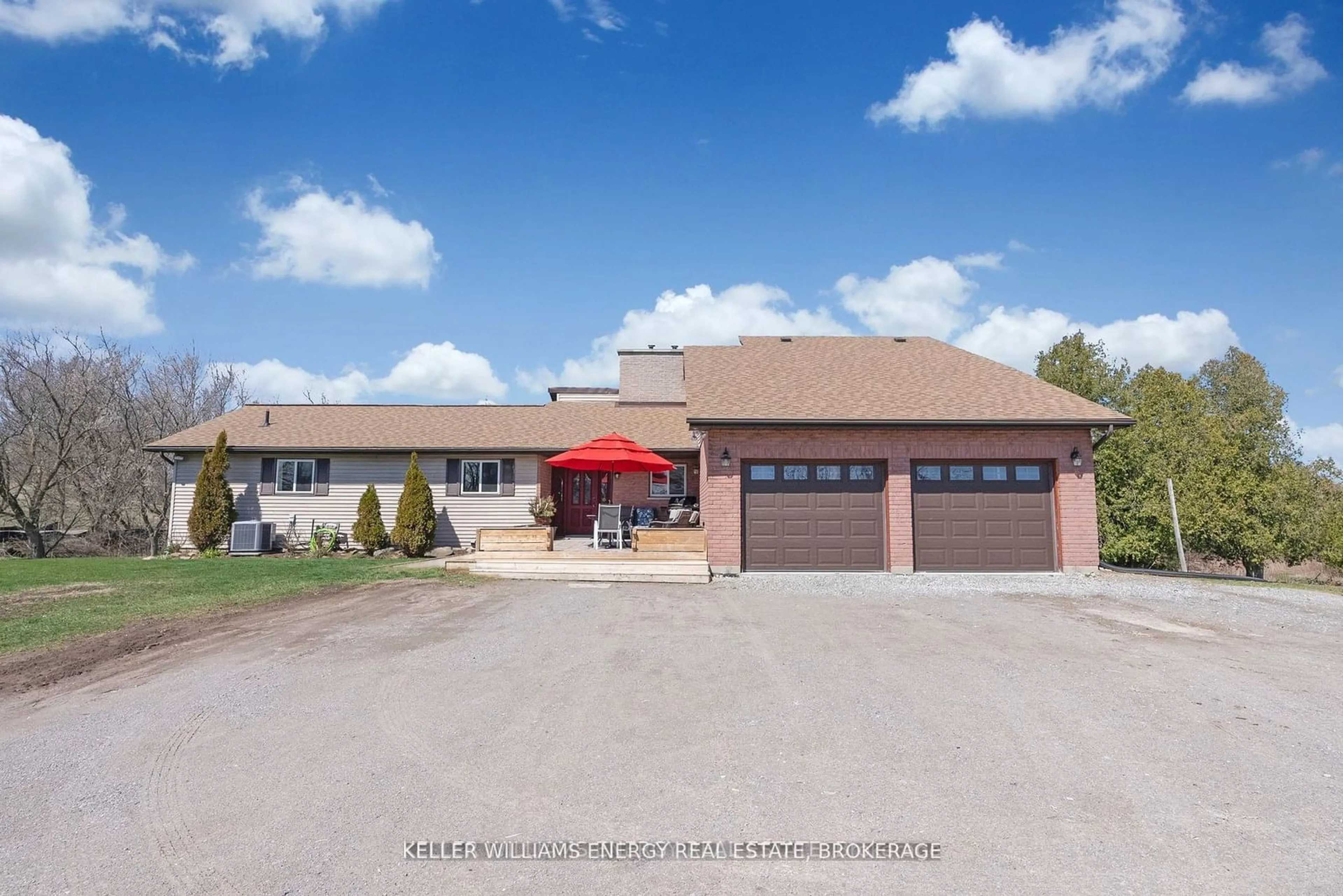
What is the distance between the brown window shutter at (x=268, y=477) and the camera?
726 inches

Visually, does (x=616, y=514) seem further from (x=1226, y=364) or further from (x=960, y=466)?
(x=1226, y=364)

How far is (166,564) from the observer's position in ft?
49.6

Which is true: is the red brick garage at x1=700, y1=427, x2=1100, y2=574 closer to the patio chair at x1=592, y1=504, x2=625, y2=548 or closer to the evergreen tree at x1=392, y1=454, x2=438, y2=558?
the patio chair at x1=592, y1=504, x2=625, y2=548

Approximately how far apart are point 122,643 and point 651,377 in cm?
1743

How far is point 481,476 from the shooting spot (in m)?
18.5

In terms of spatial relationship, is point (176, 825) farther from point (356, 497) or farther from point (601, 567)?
point (356, 497)

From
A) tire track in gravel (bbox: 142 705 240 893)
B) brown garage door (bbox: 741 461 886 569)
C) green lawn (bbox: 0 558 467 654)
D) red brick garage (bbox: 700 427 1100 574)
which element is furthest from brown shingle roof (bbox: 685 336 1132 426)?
tire track in gravel (bbox: 142 705 240 893)

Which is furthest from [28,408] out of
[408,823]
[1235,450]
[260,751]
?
[1235,450]

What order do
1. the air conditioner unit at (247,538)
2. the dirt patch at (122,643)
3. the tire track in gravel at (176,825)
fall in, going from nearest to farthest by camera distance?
the tire track in gravel at (176,825), the dirt patch at (122,643), the air conditioner unit at (247,538)

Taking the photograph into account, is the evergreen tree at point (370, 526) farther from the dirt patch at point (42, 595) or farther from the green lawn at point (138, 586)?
the dirt patch at point (42, 595)

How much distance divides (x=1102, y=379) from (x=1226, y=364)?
412 inches

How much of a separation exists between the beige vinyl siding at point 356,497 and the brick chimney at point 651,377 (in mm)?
5754

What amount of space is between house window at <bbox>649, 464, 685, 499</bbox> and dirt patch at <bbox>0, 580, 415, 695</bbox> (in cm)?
1042

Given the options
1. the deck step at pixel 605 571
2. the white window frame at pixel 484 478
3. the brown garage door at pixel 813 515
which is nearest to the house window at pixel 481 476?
the white window frame at pixel 484 478
